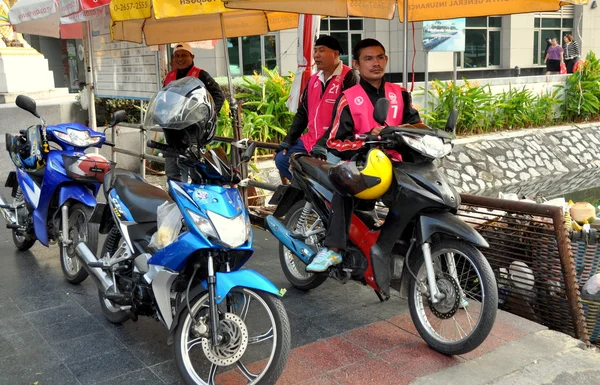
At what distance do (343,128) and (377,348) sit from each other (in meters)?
1.48

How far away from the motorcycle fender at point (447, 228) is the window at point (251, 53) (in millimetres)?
19215

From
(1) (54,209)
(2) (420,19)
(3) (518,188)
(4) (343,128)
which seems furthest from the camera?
(3) (518,188)

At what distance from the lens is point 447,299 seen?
3756 mm

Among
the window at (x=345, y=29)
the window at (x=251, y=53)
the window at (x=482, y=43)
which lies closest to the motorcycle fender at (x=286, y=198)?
the window at (x=251, y=53)

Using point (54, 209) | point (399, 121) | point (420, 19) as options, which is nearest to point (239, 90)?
point (420, 19)

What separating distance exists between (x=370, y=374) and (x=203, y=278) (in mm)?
1089

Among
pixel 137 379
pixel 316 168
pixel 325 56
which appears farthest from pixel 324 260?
pixel 325 56

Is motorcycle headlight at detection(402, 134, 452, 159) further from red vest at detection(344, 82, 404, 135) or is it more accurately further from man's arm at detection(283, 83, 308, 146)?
man's arm at detection(283, 83, 308, 146)

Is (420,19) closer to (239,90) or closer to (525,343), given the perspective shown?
(525,343)

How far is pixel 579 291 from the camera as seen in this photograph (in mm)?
4590

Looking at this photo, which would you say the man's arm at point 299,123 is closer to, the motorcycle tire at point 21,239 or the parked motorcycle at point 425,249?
the parked motorcycle at point 425,249

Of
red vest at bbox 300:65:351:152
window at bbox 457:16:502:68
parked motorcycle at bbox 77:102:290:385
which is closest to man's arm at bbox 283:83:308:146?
red vest at bbox 300:65:351:152

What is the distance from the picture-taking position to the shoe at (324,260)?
14.0 feet

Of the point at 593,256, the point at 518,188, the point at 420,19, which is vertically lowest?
the point at 518,188
